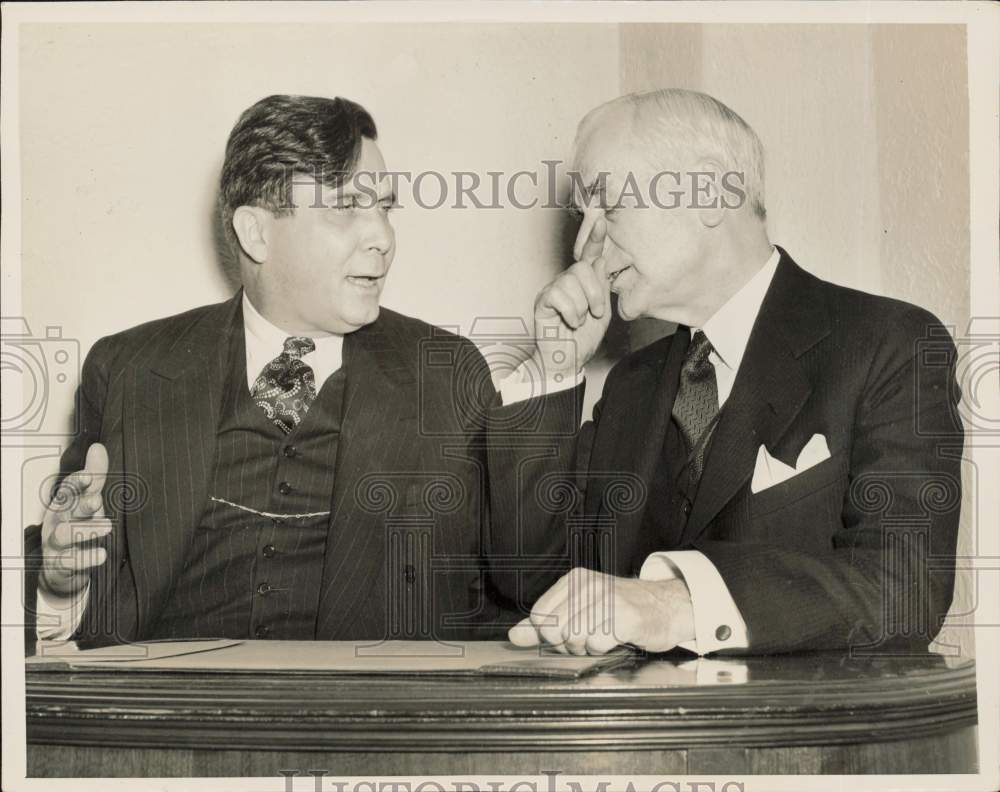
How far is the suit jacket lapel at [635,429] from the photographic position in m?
2.39

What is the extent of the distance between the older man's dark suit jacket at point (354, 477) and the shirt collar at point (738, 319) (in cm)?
43

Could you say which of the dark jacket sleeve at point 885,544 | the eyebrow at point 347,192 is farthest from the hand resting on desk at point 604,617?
the eyebrow at point 347,192

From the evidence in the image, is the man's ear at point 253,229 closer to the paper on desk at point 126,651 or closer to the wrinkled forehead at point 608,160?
the wrinkled forehead at point 608,160

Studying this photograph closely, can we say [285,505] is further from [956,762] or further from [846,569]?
[956,762]

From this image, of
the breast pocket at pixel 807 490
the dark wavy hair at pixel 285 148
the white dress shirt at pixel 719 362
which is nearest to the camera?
the white dress shirt at pixel 719 362

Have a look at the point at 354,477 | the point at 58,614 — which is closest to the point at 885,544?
the point at 354,477

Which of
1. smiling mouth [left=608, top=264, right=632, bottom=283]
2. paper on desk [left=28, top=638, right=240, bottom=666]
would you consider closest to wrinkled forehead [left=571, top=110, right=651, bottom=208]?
smiling mouth [left=608, top=264, right=632, bottom=283]

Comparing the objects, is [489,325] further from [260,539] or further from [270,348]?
[260,539]

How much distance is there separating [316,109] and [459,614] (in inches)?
39.0

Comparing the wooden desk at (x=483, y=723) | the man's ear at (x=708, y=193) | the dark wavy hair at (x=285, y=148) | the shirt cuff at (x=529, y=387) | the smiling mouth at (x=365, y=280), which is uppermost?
the dark wavy hair at (x=285, y=148)

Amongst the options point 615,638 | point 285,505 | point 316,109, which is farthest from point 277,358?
point 615,638

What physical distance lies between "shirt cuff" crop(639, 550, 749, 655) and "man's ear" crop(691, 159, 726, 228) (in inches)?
27.6

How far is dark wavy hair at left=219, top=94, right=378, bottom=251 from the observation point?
2467 millimetres

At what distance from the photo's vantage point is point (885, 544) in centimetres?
223
